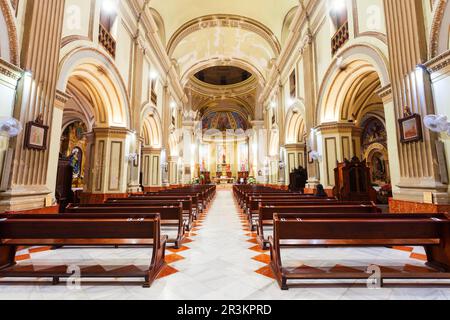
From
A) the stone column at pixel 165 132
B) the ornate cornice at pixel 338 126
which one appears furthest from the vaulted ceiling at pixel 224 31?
the ornate cornice at pixel 338 126

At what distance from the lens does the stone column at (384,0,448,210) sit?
150 inches

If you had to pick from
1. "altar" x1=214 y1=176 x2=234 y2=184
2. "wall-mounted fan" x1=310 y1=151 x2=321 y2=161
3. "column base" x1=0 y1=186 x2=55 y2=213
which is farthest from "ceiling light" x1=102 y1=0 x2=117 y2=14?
"altar" x1=214 y1=176 x2=234 y2=184

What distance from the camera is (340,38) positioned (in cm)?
685

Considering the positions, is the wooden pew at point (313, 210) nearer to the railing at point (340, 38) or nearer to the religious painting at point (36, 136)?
the religious painting at point (36, 136)

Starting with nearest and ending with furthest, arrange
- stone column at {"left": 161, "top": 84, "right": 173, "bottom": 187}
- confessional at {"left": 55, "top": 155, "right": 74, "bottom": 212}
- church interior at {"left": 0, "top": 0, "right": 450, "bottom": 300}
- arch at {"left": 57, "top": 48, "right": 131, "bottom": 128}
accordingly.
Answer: church interior at {"left": 0, "top": 0, "right": 450, "bottom": 300} < arch at {"left": 57, "top": 48, "right": 131, "bottom": 128} < confessional at {"left": 55, "top": 155, "right": 74, "bottom": 212} < stone column at {"left": 161, "top": 84, "right": 173, "bottom": 187}

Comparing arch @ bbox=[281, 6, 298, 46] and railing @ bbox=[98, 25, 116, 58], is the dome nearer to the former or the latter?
arch @ bbox=[281, 6, 298, 46]

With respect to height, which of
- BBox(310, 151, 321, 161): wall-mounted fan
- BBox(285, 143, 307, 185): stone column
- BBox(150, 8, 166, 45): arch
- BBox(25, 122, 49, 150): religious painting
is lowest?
BBox(25, 122, 49, 150): religious painting

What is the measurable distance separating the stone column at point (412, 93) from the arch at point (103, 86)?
Result: 696 cm

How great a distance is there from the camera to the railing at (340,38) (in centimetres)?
653

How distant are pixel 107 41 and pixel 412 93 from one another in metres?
7.85

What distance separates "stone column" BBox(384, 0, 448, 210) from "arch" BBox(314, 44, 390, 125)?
58cm
